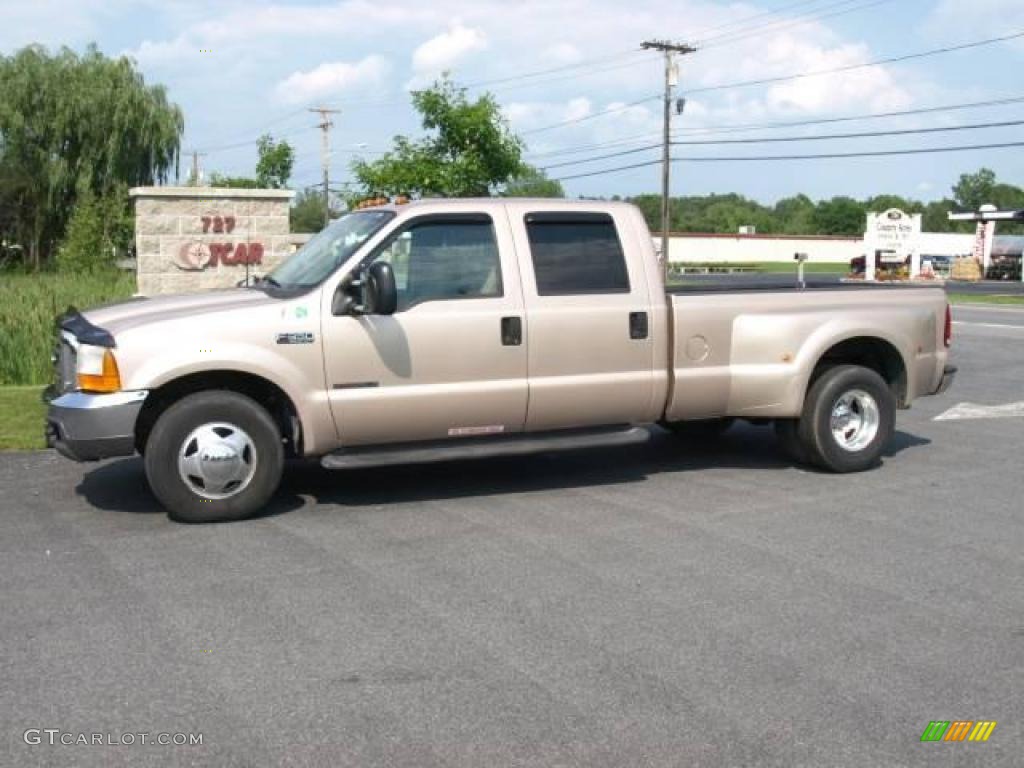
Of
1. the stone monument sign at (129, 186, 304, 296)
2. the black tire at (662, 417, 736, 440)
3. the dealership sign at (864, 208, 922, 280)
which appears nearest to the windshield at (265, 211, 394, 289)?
the black tire at (662, 417, 736, 440)

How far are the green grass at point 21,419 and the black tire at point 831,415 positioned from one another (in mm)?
5647

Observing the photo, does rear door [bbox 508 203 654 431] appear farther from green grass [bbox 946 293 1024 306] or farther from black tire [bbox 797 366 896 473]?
green grass [bbox 946 293 1024 306]

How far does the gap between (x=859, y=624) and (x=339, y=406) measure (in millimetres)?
3388

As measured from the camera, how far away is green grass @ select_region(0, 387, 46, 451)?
359 inches

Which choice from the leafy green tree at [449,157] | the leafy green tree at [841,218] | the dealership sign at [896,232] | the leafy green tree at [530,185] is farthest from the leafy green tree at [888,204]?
the leafy green tree at [449,157]

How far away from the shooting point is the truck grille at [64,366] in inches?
270

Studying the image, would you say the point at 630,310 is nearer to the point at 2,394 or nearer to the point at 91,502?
the point at 91,502

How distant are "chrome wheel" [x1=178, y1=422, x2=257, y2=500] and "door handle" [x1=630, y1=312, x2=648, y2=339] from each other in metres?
2.64

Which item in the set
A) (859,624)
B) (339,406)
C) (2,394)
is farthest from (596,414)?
(2,394)

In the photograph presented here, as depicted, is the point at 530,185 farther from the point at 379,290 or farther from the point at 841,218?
the point at 841,218

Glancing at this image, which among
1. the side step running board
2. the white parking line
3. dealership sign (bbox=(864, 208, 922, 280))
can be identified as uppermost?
dealership sign (bbox=(864, 208, 922, 280))

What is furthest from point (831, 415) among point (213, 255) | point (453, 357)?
point (213, 255)

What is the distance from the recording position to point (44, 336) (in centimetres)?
1248

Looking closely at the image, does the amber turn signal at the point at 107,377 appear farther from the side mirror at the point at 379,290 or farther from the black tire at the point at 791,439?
the black tire at the point at 791,439
